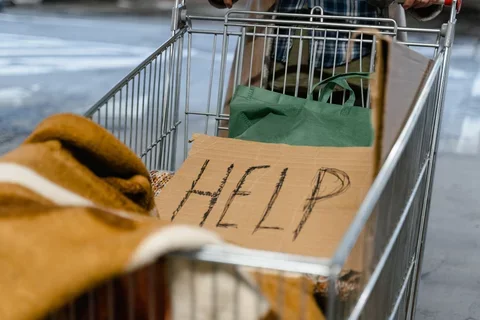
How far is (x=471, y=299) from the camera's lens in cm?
211

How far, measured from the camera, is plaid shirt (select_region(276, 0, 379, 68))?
1.83 metres

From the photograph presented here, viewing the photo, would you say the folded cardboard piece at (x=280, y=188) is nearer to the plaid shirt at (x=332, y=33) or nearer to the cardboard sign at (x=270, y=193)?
the cardboard sign at (x=270, y=193)

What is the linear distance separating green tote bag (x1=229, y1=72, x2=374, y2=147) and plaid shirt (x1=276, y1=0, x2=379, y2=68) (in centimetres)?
25

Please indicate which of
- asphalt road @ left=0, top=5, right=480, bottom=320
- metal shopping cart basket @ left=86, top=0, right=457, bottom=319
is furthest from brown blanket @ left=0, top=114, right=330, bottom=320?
asphalt road @ left=0, top=5, right=480, bottom=320

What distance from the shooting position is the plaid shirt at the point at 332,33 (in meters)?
1.83

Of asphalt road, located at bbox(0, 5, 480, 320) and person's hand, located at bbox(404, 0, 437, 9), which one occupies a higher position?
person's hand, located at bbox(404, 0, 437, 9)

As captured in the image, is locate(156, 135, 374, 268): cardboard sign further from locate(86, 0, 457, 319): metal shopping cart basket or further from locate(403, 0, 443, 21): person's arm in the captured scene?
locate(403, 0, 443, 21): person's arm

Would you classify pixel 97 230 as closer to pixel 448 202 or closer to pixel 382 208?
pixel 382 208

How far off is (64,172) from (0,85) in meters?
3.99

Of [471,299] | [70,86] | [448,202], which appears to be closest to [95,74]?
[70,86]

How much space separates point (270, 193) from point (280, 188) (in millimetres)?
22

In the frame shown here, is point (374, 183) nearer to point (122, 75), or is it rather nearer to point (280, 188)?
point (280, 188)

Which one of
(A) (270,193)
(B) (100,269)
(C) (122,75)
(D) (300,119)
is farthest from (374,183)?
(C) (122,75)

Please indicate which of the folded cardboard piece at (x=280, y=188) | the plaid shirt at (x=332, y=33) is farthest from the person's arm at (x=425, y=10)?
the folded cardboard piece at (x=280, y=188)
